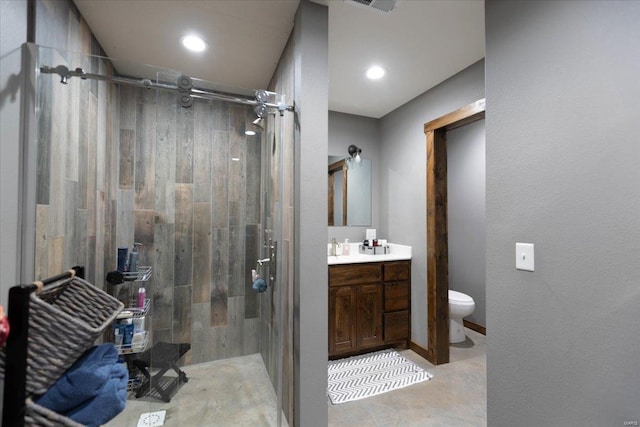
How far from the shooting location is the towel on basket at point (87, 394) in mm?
747

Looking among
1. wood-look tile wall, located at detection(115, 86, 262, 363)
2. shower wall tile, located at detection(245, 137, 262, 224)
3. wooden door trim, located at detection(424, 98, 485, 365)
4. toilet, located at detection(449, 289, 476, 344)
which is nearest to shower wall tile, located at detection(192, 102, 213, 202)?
wood-look tile wall, located at detection(115, 86, 262, 363)

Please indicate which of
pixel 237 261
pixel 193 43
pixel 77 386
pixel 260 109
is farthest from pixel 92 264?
pixel 193 43

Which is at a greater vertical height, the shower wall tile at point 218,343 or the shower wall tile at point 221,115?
the shower wall tile at point 221,115

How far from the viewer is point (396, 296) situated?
109 inches

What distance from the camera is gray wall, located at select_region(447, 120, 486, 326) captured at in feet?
10.6

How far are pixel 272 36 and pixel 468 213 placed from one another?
299 centimetres

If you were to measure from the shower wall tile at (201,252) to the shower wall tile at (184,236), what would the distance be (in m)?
0.02

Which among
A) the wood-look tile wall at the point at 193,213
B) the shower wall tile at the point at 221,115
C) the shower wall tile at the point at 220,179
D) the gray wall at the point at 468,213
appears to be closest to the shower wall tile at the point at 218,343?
the wood-look tile wall at the point at 193,213

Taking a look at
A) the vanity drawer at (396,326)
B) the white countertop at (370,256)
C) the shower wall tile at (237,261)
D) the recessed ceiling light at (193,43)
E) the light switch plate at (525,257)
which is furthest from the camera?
the vanity drawer at (396,326)

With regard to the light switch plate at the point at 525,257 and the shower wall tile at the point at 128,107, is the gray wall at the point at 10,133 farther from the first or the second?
the light switch plate at the point at 525,257

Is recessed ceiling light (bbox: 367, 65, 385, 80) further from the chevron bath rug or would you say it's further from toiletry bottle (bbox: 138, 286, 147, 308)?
the chevron bath rug

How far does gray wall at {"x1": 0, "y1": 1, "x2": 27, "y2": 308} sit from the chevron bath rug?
2.01 m

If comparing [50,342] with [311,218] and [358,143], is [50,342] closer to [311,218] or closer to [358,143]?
[311,218]

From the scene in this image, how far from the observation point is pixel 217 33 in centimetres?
182
